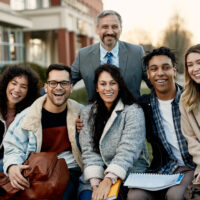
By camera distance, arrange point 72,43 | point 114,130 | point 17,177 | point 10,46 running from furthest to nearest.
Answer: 1. point 72,43
2. point 10,46
3. point 114,130
4. point 17,177

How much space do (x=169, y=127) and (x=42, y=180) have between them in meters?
1.66

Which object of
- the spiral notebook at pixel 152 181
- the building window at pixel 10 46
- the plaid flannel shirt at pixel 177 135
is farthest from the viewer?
the building window at pixel 10 46

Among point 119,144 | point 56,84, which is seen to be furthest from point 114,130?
point 56,84

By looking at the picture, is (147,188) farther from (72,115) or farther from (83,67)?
(83,67)

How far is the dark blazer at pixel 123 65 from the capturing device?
4.89 metres

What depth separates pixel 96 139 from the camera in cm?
379

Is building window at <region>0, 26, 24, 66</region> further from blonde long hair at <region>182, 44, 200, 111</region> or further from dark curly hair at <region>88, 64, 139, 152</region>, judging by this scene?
blonde long hair at <region>182, 44, 200, 111</region>

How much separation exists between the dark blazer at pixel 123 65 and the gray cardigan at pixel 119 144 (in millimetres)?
1149

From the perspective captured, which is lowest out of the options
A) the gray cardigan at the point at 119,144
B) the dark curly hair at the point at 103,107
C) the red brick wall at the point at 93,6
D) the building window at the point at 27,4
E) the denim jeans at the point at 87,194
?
the denim jeans at the point at 87,194

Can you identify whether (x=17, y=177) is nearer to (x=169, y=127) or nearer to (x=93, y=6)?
(x=169, y=127)

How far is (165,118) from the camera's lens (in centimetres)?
379

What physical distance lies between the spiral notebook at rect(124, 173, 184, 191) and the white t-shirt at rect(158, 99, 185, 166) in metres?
0.34

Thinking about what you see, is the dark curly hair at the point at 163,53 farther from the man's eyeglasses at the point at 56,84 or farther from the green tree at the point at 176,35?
the green tree at the point at 176,35

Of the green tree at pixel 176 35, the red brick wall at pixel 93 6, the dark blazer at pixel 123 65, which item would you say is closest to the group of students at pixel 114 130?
the dark blazer at pixel 123 65
